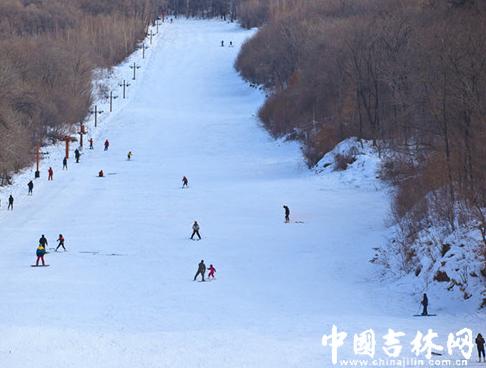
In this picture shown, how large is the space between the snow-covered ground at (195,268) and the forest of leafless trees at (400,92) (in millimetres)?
2627

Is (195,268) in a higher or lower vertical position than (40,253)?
lower

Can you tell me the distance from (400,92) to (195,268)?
2417 cm

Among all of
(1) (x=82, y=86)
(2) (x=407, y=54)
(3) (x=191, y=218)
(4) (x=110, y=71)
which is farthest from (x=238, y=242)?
(4) (x=110, y=71)

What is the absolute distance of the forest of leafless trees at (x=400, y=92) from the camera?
26203mm

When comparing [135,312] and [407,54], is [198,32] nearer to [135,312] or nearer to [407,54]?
[407,54]

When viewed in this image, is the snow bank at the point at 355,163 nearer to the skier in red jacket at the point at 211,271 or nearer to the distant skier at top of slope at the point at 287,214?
the distant skier at top of slope at the point at 287,214

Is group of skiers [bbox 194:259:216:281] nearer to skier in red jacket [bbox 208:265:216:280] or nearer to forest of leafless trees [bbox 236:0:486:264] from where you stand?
skier in red jacket [bbox 208:265:216:280]

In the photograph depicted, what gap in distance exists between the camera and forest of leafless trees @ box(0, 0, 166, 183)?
49000mm

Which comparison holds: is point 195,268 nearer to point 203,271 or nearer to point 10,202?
point 203,271

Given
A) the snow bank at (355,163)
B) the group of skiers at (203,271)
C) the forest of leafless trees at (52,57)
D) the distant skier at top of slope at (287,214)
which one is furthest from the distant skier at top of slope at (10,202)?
the snow bank at (355,163)

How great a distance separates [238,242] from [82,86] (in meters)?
47.9

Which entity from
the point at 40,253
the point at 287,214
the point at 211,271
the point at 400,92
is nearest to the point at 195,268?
the point at 211,271

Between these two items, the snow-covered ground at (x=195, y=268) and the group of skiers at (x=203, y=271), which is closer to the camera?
the snow-covered ground at (x=195, y=268)

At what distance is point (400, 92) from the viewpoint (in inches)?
1784
